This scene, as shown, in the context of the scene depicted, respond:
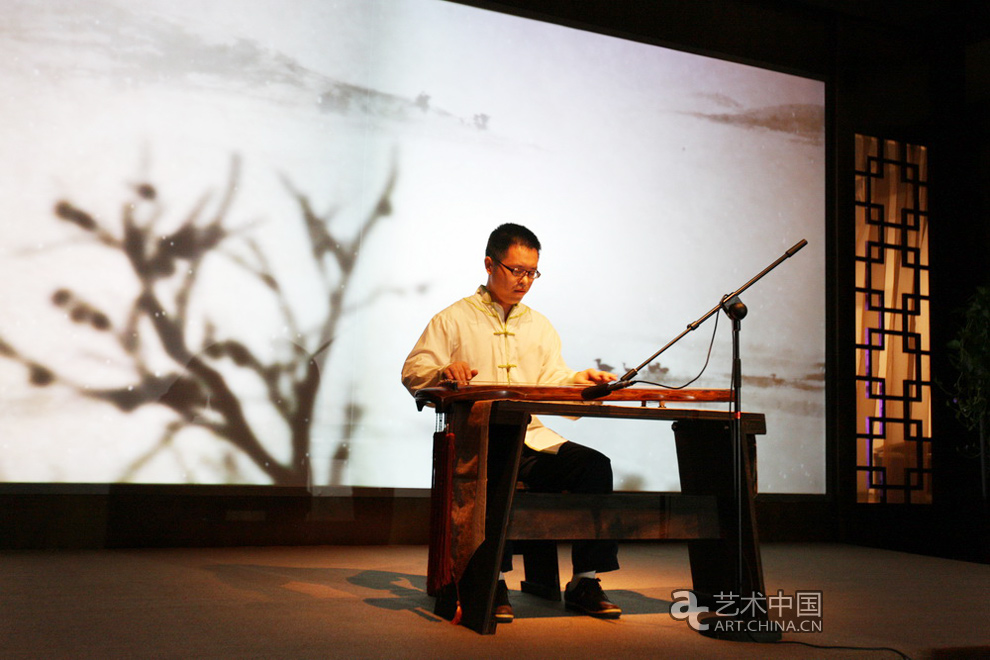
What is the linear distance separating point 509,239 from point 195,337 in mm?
1687

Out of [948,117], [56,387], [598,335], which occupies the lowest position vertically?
[56,387]

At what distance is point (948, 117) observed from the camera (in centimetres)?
562

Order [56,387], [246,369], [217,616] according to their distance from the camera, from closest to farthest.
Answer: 1. [217,616]
2. [56,387]
3. [246,369]

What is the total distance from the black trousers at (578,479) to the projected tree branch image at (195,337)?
5.34ft

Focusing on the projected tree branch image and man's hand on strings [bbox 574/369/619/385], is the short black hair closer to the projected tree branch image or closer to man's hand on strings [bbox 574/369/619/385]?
man's hand on strings [bbox 574/369/619/385]

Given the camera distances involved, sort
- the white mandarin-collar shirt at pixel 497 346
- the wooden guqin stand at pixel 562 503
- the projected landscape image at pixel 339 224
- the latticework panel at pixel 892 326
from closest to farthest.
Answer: the wooden guqin stand at pixel 562 503, the white mandarin-collar shirt at pixel 497 346, the projected landscape image at pixel 339 224, the latticework panel at pixel 892 326

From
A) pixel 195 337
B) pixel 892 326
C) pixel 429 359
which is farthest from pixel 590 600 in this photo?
pixel 892 326

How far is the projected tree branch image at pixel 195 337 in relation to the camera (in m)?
3.80

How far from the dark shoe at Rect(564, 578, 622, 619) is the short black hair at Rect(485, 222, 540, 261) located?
105 centimetres

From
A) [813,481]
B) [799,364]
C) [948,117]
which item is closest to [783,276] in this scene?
[799,364]

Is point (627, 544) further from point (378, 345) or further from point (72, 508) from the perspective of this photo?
Answer: point (72, 508)

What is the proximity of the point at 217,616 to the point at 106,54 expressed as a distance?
102 inches

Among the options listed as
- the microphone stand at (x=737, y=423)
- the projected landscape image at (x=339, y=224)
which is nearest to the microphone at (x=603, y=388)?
the microphone stand at (x=737, y=423)

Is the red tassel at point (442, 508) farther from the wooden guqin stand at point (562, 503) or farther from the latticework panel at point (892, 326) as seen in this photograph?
the latticework panel at point (892, 326)
